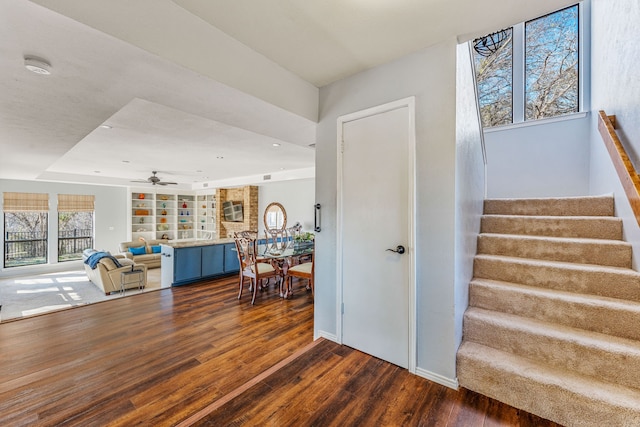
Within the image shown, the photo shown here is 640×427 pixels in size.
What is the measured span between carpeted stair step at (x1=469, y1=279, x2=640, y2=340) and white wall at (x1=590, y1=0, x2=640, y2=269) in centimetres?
45

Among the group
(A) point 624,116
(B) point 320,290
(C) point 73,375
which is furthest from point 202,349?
(A) point 624,116

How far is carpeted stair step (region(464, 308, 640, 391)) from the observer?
58.3 inches

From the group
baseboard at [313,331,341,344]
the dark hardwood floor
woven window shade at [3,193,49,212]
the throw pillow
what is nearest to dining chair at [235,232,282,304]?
the dark hardwood floor

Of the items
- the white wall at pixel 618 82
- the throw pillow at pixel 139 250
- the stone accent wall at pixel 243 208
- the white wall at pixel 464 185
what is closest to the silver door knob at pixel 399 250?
the white wall at pixel 464 185

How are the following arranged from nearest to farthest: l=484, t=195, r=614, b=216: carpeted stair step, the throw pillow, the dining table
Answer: l=484, t=195, r=614, b=216: carpeted stair step, the dining table, the throw pillow

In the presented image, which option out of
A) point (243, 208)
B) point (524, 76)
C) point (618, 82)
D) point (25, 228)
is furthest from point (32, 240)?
point (524, 76)

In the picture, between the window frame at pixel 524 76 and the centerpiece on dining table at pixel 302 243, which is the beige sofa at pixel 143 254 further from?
the window frame at pixel 524 76

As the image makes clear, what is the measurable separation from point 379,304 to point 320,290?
0.63m

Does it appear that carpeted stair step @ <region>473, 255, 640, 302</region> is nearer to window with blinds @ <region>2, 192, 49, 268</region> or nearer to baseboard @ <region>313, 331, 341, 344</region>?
baseboard @ <region>313, 331, 341, 344</region>

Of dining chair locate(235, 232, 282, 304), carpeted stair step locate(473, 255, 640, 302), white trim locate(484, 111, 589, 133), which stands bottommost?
dining chair locate(235, 232, 282, 304)

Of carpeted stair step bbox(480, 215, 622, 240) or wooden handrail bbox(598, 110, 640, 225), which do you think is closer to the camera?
wooden handrail bbox(598, 110, 640, 225)

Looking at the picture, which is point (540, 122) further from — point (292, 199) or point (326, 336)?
point (292, 199)

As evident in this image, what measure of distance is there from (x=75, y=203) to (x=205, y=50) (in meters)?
9.37

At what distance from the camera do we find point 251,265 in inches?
178
